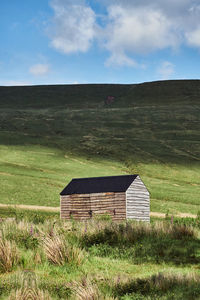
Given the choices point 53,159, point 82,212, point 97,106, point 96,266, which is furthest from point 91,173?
point 97,106

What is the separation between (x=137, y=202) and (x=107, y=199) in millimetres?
3851

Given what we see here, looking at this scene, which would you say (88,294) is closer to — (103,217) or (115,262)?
(115,262)

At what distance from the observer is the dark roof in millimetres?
→ 48969

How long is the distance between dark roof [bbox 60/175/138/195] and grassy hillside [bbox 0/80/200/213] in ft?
33.0

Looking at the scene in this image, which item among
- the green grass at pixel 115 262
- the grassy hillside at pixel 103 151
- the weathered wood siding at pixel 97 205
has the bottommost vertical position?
the green grass at pixel 115 262

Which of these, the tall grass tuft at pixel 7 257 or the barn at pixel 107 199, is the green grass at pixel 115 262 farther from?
the barn at pixel 107 199

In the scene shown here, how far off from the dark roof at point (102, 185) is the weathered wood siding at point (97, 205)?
0.47 meters

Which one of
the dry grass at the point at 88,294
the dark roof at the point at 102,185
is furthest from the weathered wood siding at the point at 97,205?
the dry grass at the point at 88,294

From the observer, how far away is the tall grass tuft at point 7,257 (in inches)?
480

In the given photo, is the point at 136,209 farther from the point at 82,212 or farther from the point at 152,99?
the point at 152,99

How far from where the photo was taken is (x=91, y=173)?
78.1m

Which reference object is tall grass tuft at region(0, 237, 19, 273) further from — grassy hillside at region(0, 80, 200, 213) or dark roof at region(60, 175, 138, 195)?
grassy hillside at region(0, 80, 200, 213)

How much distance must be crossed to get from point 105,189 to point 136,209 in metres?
4.47

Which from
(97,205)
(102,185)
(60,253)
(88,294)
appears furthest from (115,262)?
(102,185)
